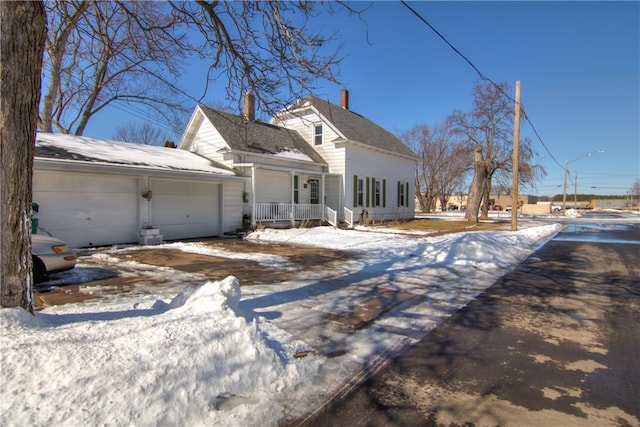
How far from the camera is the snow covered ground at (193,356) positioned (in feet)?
7.63

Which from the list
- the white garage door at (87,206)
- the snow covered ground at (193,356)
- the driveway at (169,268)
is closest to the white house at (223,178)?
the white garage door at (87,206)

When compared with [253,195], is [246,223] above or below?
below

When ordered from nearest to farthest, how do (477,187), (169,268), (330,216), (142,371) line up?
(142,371) < (169,268) < (330,216) < (477,187)

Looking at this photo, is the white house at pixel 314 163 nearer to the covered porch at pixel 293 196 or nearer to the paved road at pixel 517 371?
the covered porch at pixel 293 196

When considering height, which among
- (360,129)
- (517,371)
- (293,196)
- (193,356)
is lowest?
(517,371)

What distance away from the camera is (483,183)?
24688mm

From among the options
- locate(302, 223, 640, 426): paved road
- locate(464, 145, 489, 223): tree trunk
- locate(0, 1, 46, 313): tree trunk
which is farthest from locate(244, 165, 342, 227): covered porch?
locate(0, 1, 46, 313): tree trunk

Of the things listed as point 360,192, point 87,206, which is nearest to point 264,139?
point 360,192

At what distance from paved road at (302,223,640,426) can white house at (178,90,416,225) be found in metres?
11.4

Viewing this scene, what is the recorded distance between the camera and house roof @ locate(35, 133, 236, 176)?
36.8 feet

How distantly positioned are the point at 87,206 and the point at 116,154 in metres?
2.50

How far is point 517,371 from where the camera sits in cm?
340

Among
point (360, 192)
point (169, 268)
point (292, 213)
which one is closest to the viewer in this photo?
point (169, 268)

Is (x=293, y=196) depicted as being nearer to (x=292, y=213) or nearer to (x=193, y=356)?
(x=292, y=213)
